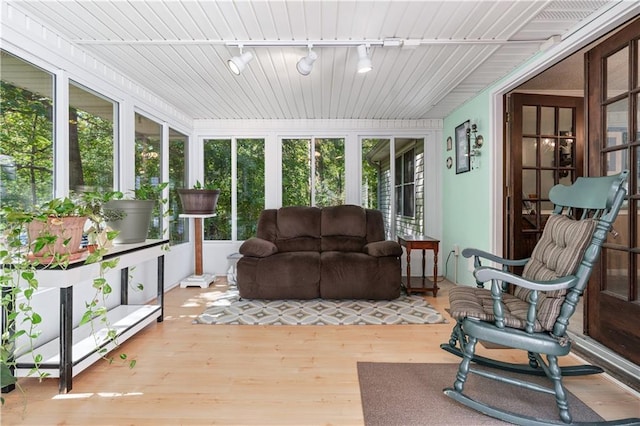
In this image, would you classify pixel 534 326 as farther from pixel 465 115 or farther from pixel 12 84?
pixel 12 84

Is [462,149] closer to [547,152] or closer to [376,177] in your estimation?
[547,152]

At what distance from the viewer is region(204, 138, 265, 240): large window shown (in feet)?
15.8

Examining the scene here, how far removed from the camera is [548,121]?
3207 millimetres

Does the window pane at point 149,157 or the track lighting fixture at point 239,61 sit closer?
the track lighting fixture at point 239,61

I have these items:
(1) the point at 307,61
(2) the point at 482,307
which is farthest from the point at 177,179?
(2) the point at 482,307

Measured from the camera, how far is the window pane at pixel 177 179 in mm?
4105

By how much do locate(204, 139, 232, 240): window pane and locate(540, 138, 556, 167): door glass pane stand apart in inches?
152

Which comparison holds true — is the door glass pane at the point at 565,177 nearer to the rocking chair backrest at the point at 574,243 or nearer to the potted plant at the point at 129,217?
the rocking chair backrest at the point at 574,243

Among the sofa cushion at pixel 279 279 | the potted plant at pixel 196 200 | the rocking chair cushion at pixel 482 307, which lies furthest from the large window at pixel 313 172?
the rocking chair cushion at pixel 482 307

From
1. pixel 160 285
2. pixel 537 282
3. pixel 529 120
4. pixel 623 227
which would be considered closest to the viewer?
pixel 537 282

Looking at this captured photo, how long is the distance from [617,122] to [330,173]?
3.20 metres

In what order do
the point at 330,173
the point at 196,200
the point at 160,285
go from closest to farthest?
1. the point at 160,285
2. the point at 196,200
3. the point at 330,173

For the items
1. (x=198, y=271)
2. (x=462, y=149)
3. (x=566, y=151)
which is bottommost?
(x=198, y=271)

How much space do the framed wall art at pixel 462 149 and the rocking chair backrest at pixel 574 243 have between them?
5.94 feet
